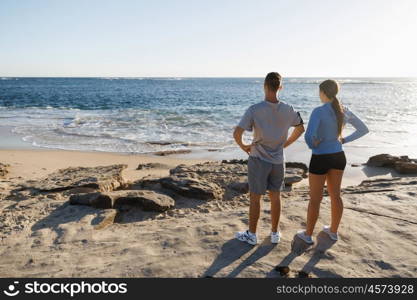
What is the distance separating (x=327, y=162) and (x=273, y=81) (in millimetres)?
936

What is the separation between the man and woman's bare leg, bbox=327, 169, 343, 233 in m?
0.48

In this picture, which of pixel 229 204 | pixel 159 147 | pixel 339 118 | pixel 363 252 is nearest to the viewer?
pixel 339 118

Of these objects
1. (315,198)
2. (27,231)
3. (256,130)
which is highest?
(256,130)

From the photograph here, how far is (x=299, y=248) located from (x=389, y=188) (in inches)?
119

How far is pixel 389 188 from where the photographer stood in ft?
20.0

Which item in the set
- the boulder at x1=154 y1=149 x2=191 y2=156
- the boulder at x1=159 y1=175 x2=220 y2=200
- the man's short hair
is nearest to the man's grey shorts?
the man's short hair

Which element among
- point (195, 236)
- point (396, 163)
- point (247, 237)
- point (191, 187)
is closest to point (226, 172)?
point (191, 187)

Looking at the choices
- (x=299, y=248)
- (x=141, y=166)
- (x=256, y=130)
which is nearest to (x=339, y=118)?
(x=256, y=130)

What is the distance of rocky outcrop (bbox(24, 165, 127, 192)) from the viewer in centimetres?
618

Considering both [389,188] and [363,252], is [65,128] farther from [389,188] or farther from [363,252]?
[363,252]

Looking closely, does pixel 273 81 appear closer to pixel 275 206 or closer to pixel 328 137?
pixel 328 137

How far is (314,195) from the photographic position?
380 centimetres

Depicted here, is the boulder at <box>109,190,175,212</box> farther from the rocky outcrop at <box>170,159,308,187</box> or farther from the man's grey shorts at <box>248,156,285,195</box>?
A: the man's grey shorts at <box>248,156,285,195</box>

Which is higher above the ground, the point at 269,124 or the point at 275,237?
the point at 269,124
